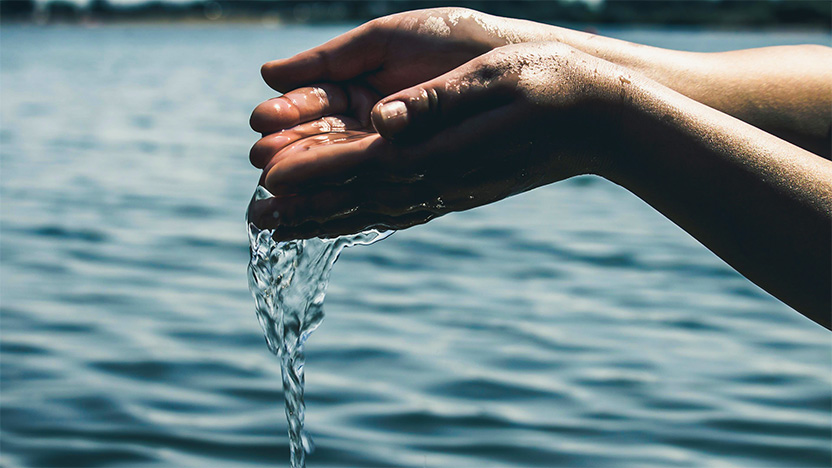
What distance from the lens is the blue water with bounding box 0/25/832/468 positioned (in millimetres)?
4801

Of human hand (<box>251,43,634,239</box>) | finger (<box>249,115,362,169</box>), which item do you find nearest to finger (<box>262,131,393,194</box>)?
human hand (<box>251,43,634,239</box>)

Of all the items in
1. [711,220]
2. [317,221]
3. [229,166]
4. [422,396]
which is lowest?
[422,396]

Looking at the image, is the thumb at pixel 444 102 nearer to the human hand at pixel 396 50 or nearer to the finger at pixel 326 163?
the finger at pixel 326 163

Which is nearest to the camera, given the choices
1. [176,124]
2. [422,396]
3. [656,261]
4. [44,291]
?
[422,396]

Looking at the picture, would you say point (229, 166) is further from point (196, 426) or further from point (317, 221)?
point (317, 221)

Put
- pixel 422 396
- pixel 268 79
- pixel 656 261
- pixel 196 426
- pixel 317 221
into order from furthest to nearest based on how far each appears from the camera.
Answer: pixel 656 261 < pixel 422 396 < pixel 196 426 < pixel 268 79 < pixel 317 221

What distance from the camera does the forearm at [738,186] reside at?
2246 millimetres

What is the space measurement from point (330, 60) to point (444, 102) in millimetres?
1004

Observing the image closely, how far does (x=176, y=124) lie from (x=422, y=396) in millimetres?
16374

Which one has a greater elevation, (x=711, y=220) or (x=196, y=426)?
(x=711, y=220)

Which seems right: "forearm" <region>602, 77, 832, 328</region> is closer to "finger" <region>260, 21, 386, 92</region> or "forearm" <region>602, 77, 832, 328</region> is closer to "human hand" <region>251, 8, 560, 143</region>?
"human hand" <region>251, 8, 560, 143</region>

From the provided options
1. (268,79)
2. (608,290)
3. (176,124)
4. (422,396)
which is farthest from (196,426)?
(176,124)

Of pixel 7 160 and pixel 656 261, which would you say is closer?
pixel 656 261

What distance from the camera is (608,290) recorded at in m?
7.64
